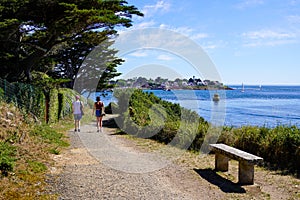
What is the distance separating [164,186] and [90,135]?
8227 millimetres

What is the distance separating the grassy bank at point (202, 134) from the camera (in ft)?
31.5

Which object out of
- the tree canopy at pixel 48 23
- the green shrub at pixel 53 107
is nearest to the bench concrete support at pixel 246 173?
the tree canopy at pixel 48 23

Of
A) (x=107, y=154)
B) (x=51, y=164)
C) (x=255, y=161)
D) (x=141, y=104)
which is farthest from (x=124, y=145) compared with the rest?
(x=141, y=104)

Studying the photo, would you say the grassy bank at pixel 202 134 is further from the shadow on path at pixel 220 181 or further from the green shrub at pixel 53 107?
the green shrub at pixel 53 107

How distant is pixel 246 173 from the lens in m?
7.40

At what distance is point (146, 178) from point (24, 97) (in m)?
8.61

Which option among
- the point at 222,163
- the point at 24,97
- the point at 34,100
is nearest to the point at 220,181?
the point at 222,163

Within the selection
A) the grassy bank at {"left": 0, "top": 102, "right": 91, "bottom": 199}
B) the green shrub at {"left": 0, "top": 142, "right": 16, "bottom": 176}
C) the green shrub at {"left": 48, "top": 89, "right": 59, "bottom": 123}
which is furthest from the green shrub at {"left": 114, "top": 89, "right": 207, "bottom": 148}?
the green shrub at {"left": 0, "top": 142, "right": 16, "bottom": 176}

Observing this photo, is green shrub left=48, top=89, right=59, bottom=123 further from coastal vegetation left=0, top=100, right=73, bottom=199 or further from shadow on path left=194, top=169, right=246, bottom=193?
shadow on path left=194, top=169, right=246, bottom=193

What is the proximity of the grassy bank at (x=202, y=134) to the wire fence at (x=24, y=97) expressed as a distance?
4.41 meters

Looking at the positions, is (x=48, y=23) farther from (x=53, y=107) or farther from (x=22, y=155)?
(x=22, y=155)

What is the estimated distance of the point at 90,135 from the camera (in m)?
14.7

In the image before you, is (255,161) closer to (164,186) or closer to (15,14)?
(164,186)

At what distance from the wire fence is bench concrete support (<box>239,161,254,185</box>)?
335 inches
